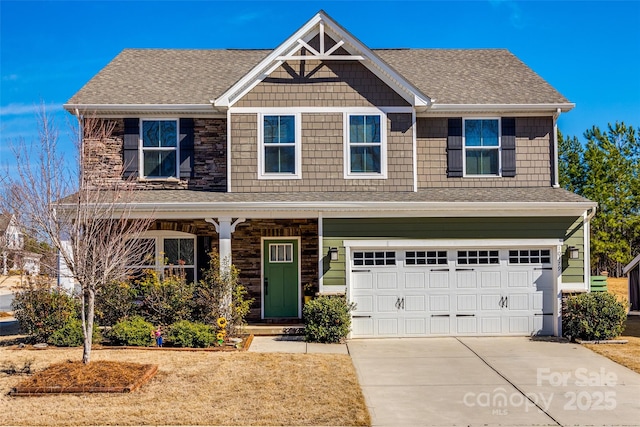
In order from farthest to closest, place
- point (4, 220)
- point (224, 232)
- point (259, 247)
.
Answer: point (259, 247) → point (224, 232) → point (4, 220)

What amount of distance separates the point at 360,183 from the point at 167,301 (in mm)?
5137

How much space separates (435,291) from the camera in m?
14.7

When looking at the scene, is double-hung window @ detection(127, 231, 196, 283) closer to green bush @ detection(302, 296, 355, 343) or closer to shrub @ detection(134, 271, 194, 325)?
shrub @ detection(134, 271, 194, 325)

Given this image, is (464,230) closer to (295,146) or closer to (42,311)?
(295,146)

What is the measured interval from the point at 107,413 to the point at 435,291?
830cm

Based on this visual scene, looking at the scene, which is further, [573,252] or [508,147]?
[508,147]

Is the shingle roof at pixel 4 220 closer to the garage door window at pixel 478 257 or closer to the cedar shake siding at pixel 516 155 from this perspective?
the cedar shake siding at pixel 516 155

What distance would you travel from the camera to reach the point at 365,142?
50.4ft

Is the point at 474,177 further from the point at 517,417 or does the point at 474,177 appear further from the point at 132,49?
the point at 132,49

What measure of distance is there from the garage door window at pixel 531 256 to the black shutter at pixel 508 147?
216 cm

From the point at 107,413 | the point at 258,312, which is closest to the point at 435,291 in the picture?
the point at 258,312

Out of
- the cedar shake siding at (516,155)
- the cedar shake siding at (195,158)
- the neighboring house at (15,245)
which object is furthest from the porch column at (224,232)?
the cedar shake siding at (516,155)

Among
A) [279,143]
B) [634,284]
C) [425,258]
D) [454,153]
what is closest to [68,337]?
[279,143]

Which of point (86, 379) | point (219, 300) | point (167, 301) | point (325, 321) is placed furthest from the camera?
point (167, 301)
